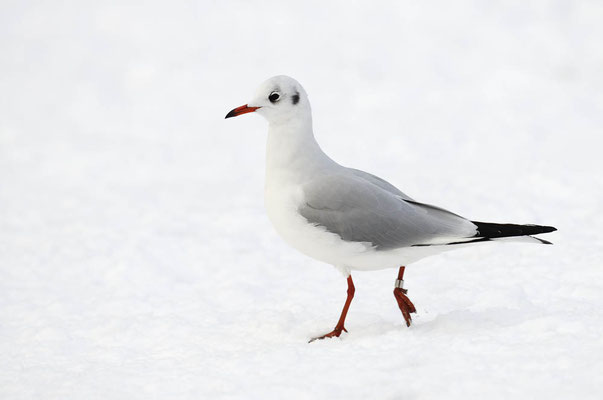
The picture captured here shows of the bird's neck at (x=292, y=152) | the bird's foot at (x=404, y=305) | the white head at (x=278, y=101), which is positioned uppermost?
the white head at (x=278, y=101)

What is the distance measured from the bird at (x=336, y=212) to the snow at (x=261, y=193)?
Answer: 19.2 inches

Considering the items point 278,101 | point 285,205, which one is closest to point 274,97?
point 278,101

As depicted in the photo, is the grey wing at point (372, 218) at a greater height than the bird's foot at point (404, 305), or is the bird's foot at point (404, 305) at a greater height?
the grey wing at point (372, 218)

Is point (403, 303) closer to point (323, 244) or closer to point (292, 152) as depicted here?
point (323, 244)

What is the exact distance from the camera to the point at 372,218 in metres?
5.08

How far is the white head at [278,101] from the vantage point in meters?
5.18

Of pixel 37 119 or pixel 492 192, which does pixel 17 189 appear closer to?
pixel 37 119

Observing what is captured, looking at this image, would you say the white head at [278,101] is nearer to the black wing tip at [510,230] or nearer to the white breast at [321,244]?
the white breast at [321,244]

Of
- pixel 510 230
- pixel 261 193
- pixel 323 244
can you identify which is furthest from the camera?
pixel 261 193

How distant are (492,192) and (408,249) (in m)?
4.47

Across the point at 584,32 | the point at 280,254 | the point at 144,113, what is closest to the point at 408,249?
the point at 280,254

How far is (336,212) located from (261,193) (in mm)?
5001

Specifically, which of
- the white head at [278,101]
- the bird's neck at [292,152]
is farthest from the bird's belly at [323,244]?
the white head at [278,101]

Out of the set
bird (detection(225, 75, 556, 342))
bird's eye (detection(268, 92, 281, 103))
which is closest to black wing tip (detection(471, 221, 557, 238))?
bird (detection(225, 75, 556, 342))
